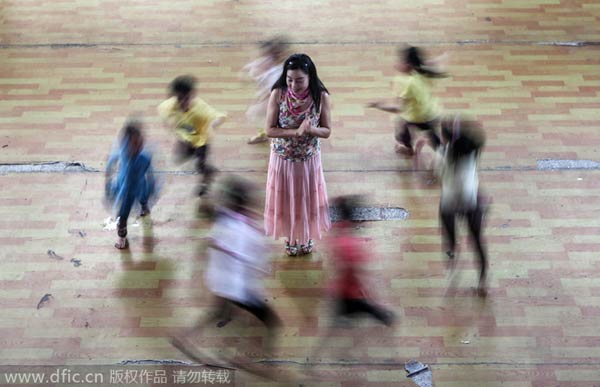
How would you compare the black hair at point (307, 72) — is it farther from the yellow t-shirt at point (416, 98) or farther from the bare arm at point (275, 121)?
the yellow t-shirt at point (416, 98)

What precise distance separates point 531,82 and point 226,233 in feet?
12.5

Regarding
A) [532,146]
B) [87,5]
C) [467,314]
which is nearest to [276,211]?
[467,314]

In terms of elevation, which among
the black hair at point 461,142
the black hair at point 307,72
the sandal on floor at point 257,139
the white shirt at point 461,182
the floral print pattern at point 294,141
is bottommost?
the white shirt at point 461,182

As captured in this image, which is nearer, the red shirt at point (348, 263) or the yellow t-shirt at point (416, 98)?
the red shirt at point (348, 263)

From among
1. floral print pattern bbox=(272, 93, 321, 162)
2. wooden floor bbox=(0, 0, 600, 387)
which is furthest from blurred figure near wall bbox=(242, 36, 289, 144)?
floral print pattern bbox=(272, 93, 321, 162)

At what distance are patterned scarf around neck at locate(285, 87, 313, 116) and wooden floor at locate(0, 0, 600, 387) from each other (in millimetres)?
1138

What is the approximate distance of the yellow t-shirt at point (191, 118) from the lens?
4.95m

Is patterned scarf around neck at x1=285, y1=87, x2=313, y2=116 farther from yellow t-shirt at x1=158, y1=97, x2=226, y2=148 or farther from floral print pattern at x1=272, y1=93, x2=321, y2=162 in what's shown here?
yellow t-shirt at x1=158, y1=97, x2=226, y2=148

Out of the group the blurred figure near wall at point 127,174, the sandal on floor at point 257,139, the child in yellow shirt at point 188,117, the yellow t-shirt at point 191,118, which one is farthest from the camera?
the sandal on floor at point 257,139

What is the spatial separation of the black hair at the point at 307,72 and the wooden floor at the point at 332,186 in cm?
122

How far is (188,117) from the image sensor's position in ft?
16.3

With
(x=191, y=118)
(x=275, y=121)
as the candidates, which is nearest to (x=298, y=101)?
(x=275, y=121)

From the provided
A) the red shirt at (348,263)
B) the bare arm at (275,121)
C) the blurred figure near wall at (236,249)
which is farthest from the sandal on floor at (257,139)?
the red shirt at (348,263)

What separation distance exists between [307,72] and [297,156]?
1.86ft
